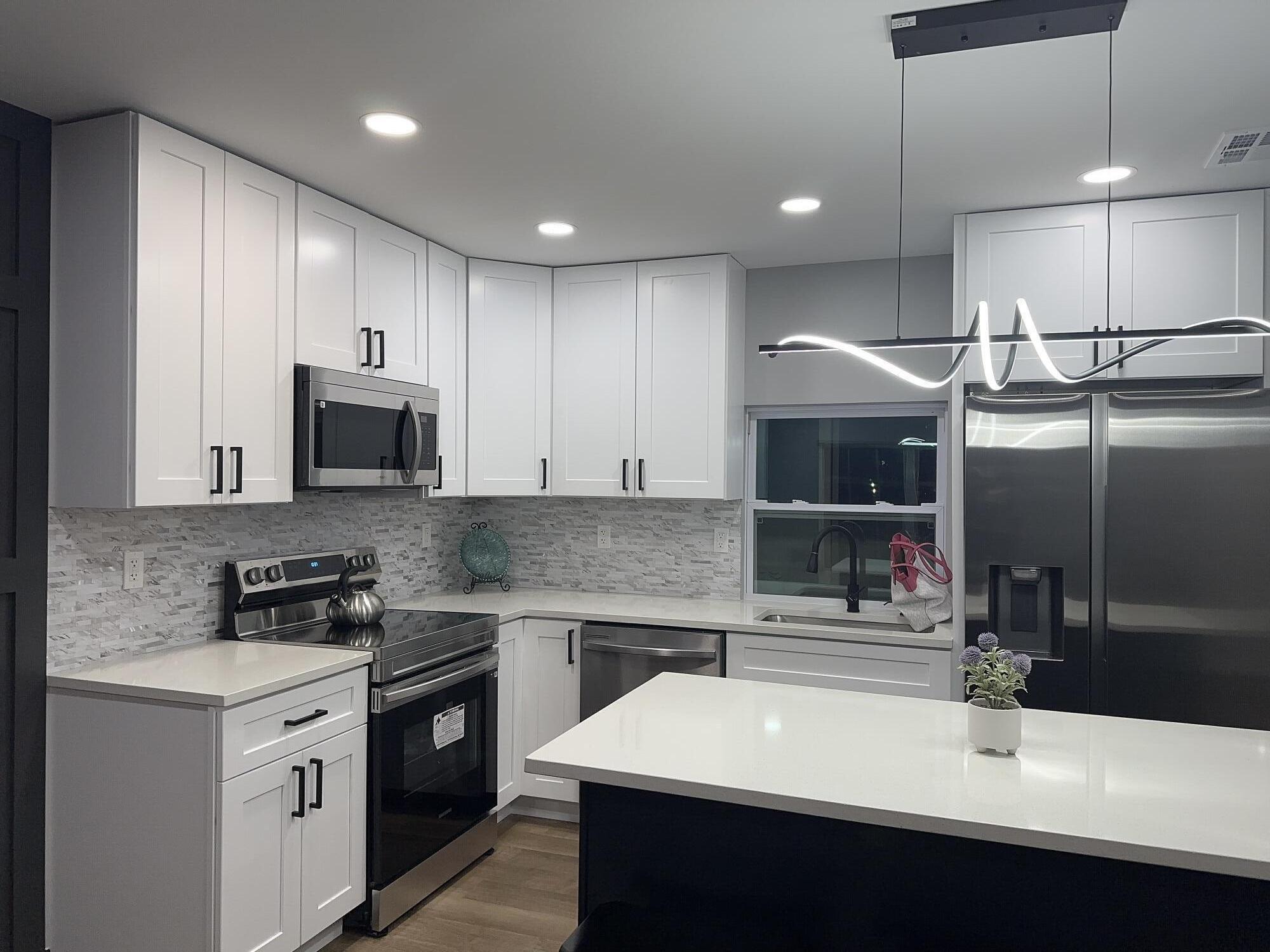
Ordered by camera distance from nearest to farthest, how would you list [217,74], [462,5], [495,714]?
[462,5], [217,74], [495,714]

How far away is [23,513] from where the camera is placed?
237cm

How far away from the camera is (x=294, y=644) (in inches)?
115

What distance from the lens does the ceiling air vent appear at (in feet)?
8.10

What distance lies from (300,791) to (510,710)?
1251 mm

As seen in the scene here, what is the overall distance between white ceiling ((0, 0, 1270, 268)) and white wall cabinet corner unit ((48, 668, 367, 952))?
5.20 feet

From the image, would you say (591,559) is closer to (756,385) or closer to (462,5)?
(756,385)

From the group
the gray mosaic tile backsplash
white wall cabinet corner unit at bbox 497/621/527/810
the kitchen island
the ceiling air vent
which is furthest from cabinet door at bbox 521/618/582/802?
the ceiling air vent

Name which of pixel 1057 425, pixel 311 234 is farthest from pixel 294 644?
pixel 1057 425

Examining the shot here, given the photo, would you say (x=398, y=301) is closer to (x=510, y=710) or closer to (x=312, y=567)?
(x=312, y=567)

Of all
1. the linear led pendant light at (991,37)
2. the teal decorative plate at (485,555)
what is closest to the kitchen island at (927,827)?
the linear led pendant light at (991,37)

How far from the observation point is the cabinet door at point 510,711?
3619 millimetres

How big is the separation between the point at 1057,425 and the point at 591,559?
88.6 inches

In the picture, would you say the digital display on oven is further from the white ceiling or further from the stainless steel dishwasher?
the white ceiling

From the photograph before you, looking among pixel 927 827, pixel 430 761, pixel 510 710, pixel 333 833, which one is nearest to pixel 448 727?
pixel 430 761
